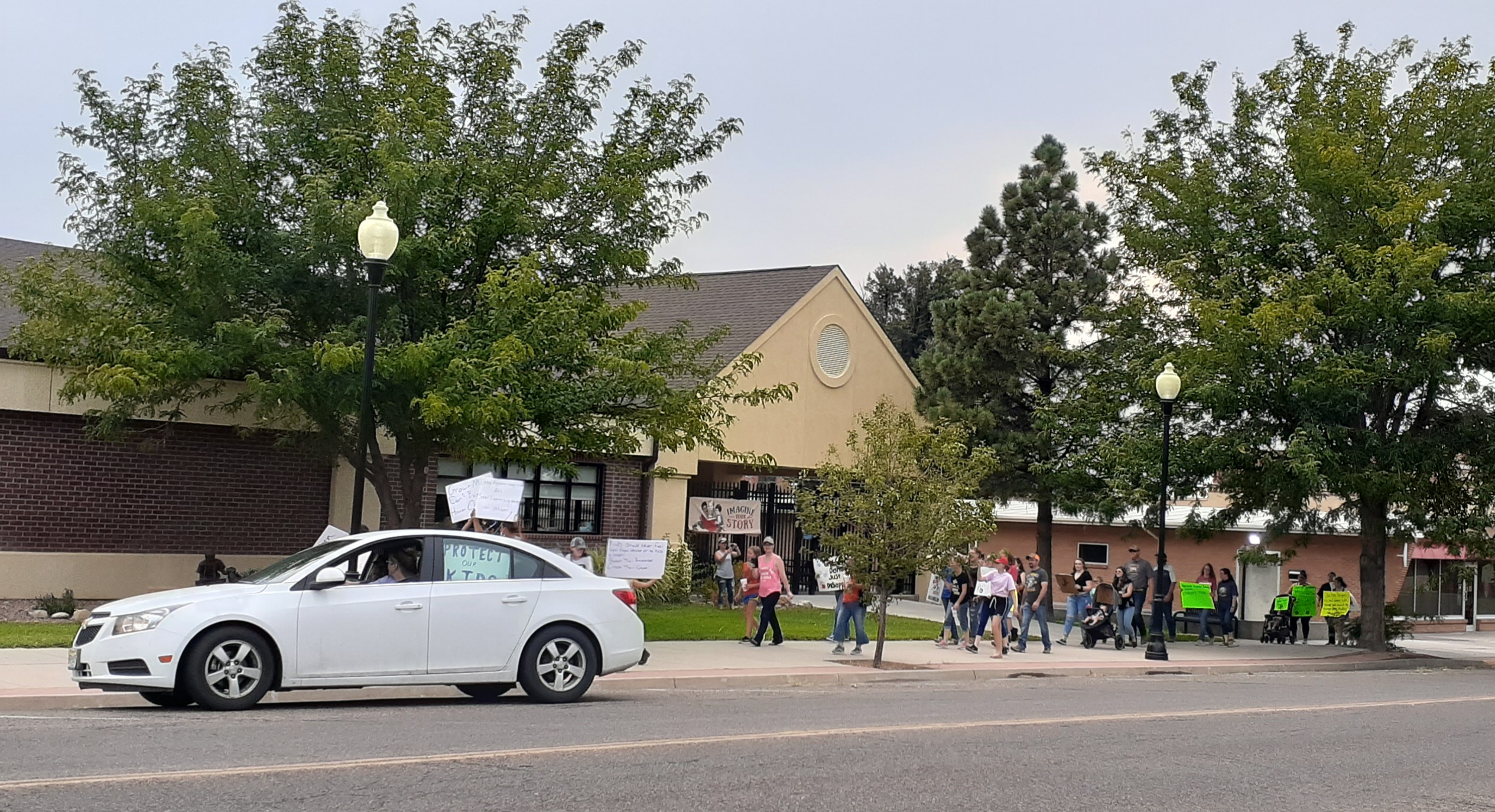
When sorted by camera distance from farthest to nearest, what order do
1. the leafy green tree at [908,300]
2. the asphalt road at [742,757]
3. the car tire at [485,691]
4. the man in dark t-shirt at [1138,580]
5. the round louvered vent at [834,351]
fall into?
the leafy green tree at [908,300], the round louvered vent at [834,351], the man in dark t-shirt at [1138,580], the car tire at [485,691], the asphalt road at [742,757]

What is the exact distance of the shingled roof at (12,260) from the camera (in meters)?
22.0

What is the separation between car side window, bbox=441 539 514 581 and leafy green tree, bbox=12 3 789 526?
141 inches

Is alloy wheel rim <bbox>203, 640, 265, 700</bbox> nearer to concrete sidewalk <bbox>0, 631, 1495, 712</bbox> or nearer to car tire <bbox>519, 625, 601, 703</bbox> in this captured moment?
concrete sidewalk <bbox>0, 631, 1495, 712</bbox>


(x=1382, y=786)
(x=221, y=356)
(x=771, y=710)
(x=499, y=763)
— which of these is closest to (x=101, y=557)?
(x=221, y=356)

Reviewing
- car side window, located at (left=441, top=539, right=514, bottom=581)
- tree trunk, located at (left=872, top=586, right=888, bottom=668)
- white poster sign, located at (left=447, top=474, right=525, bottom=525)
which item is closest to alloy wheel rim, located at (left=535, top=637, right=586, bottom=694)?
car side window, located at (left=441, top=539, right=514, bottom=581)

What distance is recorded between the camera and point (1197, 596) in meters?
28.1

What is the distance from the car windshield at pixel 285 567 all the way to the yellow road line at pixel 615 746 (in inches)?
141

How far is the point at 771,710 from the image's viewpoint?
1292cm

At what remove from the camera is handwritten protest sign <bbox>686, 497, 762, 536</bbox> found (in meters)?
31.4

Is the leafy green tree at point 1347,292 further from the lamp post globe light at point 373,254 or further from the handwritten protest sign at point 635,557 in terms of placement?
the lamp post globe light at point 373,254

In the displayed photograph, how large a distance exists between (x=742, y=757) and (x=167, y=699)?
5.42 meters

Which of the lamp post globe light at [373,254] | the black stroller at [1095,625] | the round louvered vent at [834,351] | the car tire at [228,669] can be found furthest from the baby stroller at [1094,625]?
the car tire at [228,669]

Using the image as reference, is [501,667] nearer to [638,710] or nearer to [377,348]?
[638,710]

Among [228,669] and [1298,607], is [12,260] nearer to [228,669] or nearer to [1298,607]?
[228,669]
